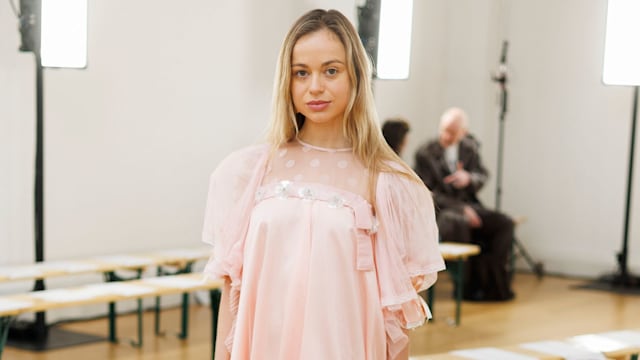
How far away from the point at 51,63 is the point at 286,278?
357 cm

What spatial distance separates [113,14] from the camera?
235 inches

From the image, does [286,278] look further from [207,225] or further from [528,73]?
[528,73]

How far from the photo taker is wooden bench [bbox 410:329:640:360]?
3.66 metres

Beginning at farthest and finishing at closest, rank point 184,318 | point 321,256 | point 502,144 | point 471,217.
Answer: point 502,144 → point 471,217 → point 184,318 → point 321,256

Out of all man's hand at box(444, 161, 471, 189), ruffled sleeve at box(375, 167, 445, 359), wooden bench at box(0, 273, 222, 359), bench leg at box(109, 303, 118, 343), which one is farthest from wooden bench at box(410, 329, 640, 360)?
man's hand at box(444, 161, 471, 189)

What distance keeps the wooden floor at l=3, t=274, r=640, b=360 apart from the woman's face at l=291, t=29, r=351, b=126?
3.24 metres

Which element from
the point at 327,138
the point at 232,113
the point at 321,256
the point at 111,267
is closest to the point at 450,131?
the point at 232,113

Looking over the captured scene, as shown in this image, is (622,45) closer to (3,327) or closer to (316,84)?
(3,327)

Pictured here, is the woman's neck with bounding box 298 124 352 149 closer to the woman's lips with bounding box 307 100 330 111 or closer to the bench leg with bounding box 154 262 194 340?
the woman's lips with bounding box 307 100 330 111

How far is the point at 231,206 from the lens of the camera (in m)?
2.14

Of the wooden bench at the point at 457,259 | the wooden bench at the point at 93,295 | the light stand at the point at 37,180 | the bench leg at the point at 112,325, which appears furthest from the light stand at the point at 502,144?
the light stand at the point at 37,180

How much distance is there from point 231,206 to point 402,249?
38cm

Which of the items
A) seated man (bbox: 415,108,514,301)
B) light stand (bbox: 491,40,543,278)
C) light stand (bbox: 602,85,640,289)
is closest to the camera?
seated man (bbox: 415,108,514,301)

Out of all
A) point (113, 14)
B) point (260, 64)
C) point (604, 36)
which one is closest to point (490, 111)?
point (604, 36)
